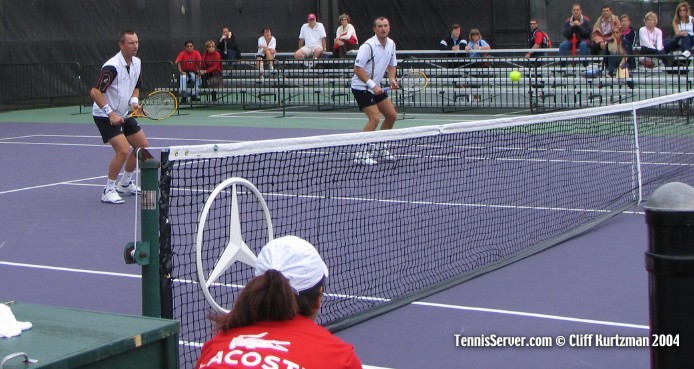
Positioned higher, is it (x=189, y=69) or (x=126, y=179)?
(x=189, y=69)

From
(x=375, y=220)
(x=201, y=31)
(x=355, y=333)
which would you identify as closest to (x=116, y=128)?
(x=375, y=220)

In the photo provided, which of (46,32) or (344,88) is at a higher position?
(46,32)

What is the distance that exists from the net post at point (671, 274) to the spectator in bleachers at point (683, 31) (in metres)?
18.4

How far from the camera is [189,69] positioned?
25.0 meters

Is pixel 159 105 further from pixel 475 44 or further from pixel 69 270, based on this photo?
pixel 69 270

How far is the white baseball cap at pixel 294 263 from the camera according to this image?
3.27 metres

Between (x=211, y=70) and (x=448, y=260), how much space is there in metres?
18.1

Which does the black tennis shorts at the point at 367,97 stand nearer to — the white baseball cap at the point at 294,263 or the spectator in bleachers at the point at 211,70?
the white baseball cap at the point at 294,263

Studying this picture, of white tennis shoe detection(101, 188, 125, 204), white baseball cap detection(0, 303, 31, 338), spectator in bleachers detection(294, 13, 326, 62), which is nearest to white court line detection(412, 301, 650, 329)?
white baseball cap detection(0, 303, 31, 338)

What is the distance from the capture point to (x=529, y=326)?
618 centimetres

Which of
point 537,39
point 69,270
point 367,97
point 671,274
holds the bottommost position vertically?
point 69,270

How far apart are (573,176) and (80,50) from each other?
18.5m

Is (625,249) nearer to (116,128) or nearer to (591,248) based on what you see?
(591,248)

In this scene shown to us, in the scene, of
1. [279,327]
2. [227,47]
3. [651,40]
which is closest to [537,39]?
[651,40]
